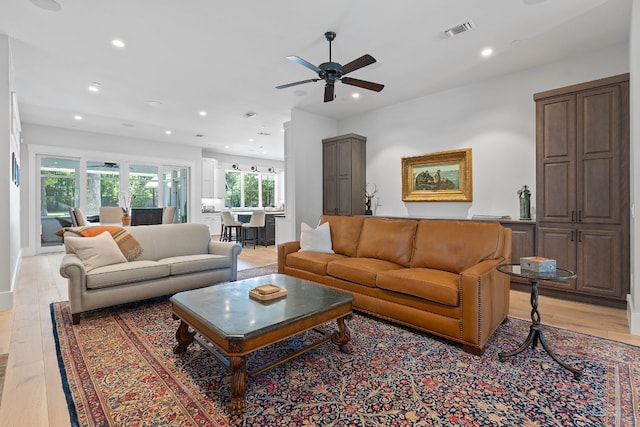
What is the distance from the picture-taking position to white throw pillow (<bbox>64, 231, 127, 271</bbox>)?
313 centimetres

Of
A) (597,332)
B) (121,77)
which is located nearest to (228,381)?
(597,332)

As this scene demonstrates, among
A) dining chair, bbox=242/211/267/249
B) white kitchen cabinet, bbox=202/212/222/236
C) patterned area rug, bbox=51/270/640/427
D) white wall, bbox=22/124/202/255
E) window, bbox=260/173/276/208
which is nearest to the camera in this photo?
patterned area rug, bbox=51/270/640/427

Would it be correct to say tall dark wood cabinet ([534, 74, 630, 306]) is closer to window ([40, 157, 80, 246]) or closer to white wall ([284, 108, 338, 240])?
white wall ([284, 108, 338, 240])

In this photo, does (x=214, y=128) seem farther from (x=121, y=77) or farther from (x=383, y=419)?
(x=383, y=419)

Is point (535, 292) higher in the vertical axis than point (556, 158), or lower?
lower

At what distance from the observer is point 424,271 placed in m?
2.85

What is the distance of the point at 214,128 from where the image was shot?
7.46m

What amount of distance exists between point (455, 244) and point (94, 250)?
3.67m

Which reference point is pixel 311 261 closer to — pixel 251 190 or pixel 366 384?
pixel 366 384

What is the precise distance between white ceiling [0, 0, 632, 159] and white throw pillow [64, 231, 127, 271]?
7.30 ft

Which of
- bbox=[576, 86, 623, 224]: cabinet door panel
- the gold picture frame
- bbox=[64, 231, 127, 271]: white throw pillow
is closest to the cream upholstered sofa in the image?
bbox=[64, 231, 127, 271]: white throw pillow

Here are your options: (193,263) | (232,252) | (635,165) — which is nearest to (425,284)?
(635,165)

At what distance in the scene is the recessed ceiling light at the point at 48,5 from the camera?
278cm

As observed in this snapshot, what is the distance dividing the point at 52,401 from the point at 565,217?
4891 millimetres
